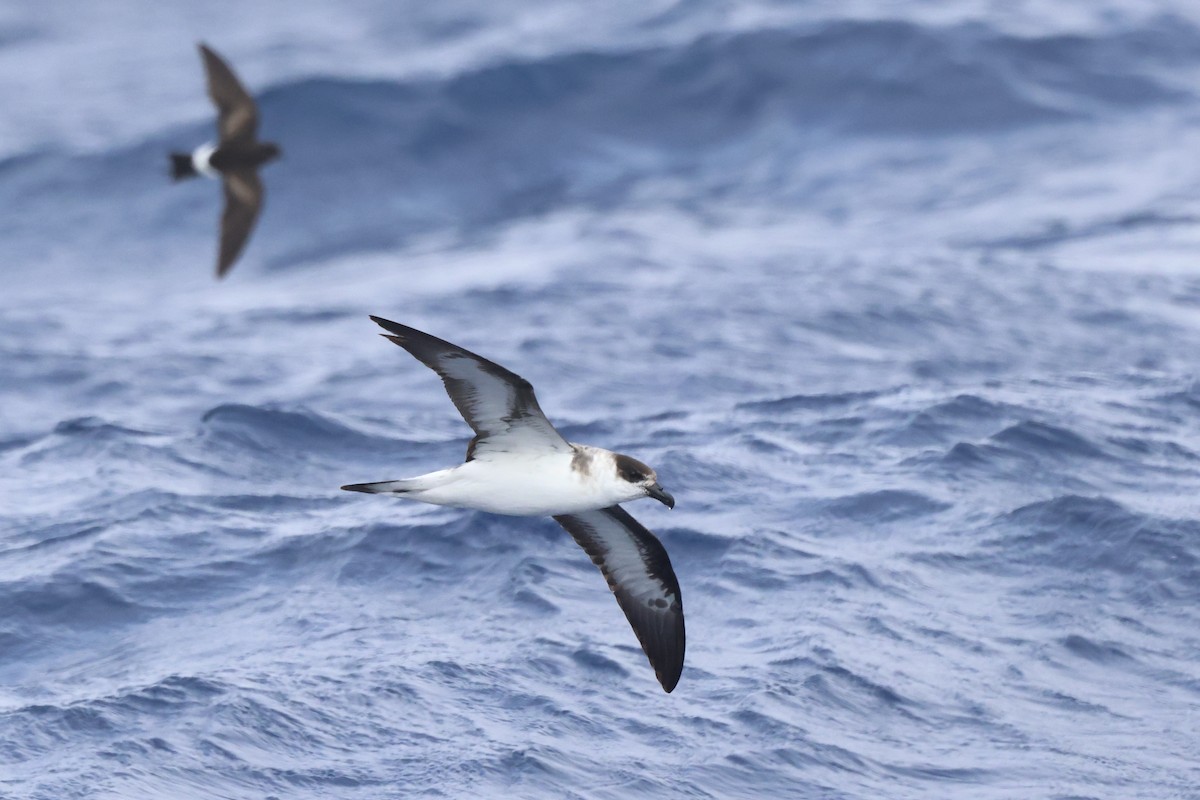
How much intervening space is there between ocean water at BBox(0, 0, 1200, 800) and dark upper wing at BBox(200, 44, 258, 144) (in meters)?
2.36

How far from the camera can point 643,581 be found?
9734 millimetres

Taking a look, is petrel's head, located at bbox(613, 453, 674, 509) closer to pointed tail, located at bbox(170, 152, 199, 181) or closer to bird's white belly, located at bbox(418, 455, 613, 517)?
bird's white belly, located at bbox(418, 455, 613, 517)

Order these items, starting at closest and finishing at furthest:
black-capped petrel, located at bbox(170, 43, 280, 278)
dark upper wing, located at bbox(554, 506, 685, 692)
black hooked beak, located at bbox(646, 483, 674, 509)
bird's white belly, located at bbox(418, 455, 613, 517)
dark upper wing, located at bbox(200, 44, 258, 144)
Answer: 1. black hooked beak, located at bbox(646, 483, 674, 509)
2. bird's white belly, located at bbox(418, 455, 613, 517)
3. dark upper wing, located at bbox(554, 506, 685, 692)
4. black-capped petrel, located at bbox(170, 43, 280, 278)
5. dark upper wing, located at bbox(200, 44, 258, 144)

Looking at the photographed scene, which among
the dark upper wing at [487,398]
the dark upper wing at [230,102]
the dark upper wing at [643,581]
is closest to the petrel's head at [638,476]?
the dark upper wing at [487,398]

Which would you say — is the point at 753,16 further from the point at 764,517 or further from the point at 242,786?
the point at 242,786

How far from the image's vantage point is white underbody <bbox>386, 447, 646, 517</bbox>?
28.5 feet

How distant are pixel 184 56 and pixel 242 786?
2151 centimetres

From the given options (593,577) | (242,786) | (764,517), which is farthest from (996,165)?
(242,786)

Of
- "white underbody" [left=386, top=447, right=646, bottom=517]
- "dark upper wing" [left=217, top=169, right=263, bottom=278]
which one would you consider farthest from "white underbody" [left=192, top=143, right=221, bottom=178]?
"white underbody" [left=386, top=447, right=646, bottom=517]

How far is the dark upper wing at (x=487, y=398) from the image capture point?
8.05 meters

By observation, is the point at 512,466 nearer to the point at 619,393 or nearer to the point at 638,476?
the point at 638,476

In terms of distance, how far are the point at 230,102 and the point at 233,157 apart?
1.88 ft

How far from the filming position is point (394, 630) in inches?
453

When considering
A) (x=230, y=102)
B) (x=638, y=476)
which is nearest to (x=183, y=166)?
(x=230, y=102)
